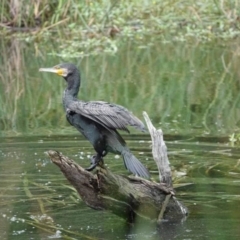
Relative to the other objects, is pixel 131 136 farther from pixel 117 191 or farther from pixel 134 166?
pixel 117 191

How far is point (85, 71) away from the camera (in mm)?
14258

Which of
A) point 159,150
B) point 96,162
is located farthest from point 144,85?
point 159,150

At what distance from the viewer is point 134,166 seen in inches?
224

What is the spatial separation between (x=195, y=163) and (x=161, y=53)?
29.7ft

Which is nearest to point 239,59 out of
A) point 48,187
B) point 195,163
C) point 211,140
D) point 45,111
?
point 45,111

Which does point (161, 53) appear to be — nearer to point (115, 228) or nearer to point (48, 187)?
point (48, 187)

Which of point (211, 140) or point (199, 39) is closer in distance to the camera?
point (211, 140)

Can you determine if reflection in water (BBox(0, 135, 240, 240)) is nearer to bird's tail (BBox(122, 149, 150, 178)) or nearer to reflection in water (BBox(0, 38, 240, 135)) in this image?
bird's tail (BBox(122, 149, 150, 178))

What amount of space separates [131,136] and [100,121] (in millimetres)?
2913

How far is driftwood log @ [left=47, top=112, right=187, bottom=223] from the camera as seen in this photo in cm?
539

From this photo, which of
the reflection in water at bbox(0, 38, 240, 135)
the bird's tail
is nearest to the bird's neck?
the bird's tail

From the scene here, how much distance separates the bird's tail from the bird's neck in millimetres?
597

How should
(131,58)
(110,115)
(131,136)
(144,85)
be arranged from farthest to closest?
1. (131,58)
2. (144,85)
3. (131,136)
4. (110,115)

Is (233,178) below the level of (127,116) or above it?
below
